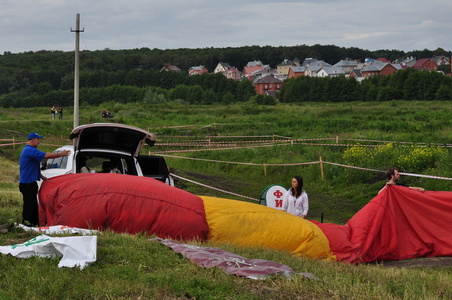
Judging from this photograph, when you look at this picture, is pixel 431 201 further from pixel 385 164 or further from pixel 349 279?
pixel 385 164

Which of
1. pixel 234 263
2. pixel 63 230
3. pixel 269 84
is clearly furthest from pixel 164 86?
pixel 234 263

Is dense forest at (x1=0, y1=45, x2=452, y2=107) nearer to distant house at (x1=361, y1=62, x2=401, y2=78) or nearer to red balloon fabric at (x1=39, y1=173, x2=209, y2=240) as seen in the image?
distant house at (x1=361, y1=62, x2=401, y2=78)

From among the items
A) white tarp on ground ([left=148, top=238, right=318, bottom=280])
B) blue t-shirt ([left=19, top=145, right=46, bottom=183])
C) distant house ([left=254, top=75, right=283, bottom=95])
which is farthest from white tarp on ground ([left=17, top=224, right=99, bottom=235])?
distant house ([left=254, top=75, right=283, bottom=95])

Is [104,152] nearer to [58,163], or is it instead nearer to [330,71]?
[58,163]

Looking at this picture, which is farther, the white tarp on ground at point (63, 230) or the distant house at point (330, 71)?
the distant house at point (330, 71)

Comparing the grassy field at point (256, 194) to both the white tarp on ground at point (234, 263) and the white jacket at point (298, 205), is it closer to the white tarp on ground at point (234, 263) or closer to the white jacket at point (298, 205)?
the white tarp on ground at point (234, 263)

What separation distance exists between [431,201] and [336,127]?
90.6 ft

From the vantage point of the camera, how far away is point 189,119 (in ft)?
177

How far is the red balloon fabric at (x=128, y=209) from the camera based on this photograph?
9156 mm

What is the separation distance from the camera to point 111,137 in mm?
12516

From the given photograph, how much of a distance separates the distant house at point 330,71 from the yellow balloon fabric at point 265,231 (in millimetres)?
175859

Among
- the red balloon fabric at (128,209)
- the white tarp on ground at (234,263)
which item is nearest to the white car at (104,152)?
the red balloon fabric at (128,209)

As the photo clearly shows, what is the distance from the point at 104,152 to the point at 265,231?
14.9 feet

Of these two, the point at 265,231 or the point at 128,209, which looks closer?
the point at 128,209
